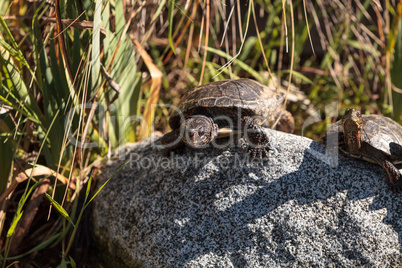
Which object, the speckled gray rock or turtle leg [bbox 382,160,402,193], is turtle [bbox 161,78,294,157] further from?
turtle leg [bbox 382,160,402,193]

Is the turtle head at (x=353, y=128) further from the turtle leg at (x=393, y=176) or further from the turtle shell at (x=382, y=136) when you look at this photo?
the turtle leg at (x=393, y=176)

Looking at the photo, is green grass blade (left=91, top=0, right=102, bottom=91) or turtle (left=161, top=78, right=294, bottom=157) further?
turtle (left=161, top=78, right=294, bottom=157)

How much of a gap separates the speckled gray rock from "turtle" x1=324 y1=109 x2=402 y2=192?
0.08 metres

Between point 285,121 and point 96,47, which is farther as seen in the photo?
point 285,121

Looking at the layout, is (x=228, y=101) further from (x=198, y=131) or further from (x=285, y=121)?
(x=285, y=121)

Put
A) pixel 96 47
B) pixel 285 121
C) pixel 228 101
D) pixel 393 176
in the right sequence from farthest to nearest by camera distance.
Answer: pixel 285 121 < pixel 228 101 < pixel 96 47 < pixel 393 176

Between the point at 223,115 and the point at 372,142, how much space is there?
0.92 m

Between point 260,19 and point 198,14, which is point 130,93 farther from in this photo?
point 260,19

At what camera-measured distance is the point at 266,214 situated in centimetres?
A: 197

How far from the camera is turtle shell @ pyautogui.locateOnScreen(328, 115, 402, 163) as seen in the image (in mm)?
1999

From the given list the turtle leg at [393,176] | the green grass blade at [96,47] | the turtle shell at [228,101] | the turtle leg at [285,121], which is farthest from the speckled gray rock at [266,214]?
the green grass blade at [96,47]

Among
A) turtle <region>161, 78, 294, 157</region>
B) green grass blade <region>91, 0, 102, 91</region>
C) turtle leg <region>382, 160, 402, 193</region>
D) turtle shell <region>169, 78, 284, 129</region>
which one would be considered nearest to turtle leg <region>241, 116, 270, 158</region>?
turtle <region>161, 78, 294, 157</region>

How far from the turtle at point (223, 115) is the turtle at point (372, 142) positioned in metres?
0.39

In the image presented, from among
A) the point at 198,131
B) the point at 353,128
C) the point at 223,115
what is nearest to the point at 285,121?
the point at 223,115
